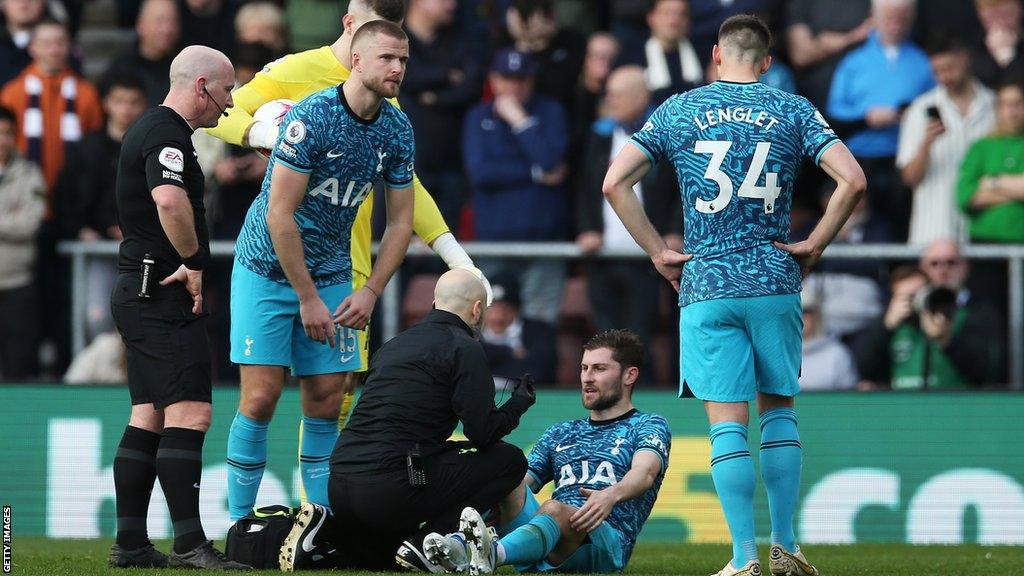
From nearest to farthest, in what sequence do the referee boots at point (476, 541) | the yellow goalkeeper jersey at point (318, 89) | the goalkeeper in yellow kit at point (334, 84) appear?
the referee boots at point (476, 541) → the goalkeeper in yellow kit at point (334, 84) → the yellow goalkeeper jersey at point (318, 89)

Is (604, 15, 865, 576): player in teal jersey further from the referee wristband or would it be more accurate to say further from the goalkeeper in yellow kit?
the referee wristband

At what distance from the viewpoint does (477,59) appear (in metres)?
12.7

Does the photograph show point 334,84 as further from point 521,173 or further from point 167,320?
point 521,173

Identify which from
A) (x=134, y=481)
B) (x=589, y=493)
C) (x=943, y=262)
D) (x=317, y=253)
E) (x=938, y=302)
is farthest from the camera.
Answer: (x=943, y=262)

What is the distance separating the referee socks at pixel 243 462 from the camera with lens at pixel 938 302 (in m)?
5.65

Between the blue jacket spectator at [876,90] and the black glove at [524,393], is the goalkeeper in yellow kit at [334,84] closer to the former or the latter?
the black glove at [524,393]

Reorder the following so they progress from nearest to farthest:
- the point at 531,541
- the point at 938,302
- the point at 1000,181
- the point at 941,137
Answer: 1. the point at 531,541
2. the point at 938,302
3. the point at 1000,181
4. the point at 941,137

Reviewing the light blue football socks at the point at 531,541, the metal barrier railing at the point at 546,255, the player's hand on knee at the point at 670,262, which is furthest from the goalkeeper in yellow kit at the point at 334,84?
the metal barrier railing at the point at 546,255

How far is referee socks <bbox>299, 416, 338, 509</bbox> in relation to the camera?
7.84 meters

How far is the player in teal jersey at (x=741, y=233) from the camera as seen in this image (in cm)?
679

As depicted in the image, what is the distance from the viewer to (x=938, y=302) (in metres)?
11.4

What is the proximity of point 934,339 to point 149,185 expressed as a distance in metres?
6.55

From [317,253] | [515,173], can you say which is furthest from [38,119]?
[317,253]

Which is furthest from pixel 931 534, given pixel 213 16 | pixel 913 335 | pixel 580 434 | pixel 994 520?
pixel 213 16
